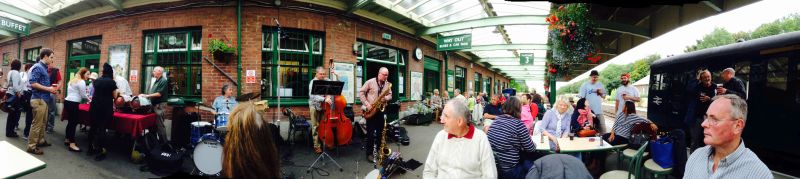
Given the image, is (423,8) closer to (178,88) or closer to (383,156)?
(383,156)

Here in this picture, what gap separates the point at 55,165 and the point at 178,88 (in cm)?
320

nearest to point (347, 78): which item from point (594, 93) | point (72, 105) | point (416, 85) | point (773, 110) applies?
point (416, 85)

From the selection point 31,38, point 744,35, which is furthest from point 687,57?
point 744,35

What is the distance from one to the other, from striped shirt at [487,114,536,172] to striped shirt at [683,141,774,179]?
4.41 ft

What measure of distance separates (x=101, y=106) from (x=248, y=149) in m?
5.17

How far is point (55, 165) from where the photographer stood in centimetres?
411

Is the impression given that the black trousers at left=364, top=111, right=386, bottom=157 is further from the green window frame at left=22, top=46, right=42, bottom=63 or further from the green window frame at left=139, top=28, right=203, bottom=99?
the green window frame at left=22, top=46, right=42, bottom=63

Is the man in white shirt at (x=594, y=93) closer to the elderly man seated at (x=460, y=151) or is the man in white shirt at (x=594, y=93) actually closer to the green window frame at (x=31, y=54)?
the elderly man seated at (x=460, y=151)

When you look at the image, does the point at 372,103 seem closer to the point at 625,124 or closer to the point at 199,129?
the point at 199,129

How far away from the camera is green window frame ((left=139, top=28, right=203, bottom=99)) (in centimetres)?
694

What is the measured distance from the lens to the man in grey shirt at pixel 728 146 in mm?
1296

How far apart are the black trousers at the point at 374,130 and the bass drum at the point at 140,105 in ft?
11.9

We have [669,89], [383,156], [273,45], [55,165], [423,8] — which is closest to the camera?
[55,165]

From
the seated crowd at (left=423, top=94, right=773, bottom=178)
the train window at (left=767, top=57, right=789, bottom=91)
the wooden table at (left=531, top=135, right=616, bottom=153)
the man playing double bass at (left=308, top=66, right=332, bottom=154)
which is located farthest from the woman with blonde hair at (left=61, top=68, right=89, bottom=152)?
the train window at (left=767, top=57, right=789, bottom=91)
